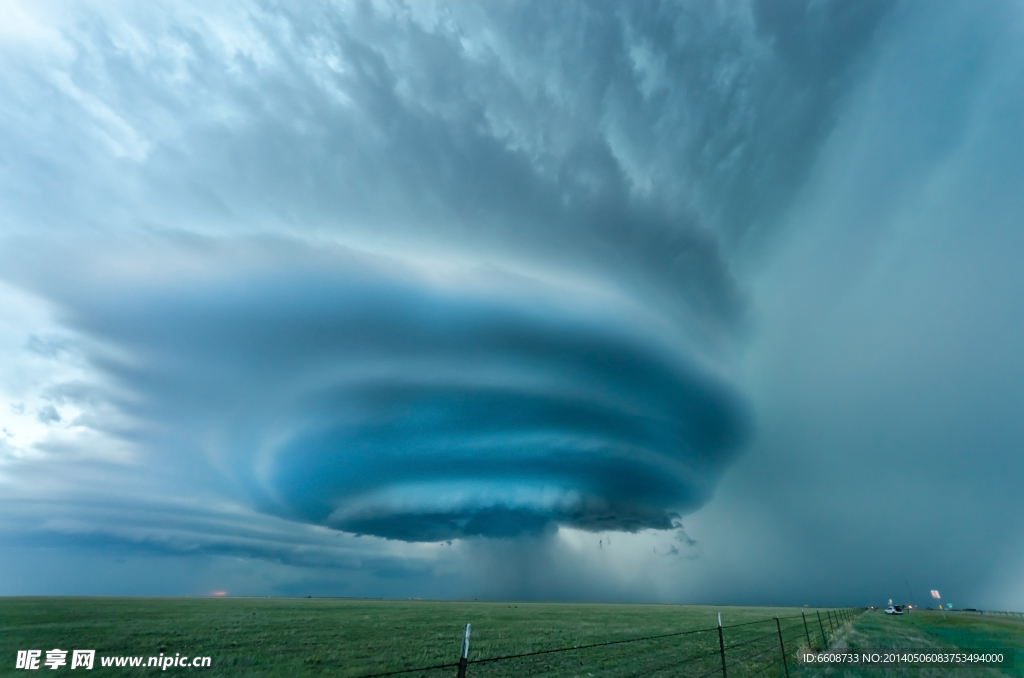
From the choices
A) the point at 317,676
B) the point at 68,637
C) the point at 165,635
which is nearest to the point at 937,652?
the point at 317,676

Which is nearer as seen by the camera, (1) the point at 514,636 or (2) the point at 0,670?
(2) the point at 0,670

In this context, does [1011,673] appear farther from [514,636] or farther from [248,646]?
[248,646]

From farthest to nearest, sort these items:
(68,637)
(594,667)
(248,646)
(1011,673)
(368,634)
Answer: (368,634), (68,637), (248,646), (594,667), (1011,673)

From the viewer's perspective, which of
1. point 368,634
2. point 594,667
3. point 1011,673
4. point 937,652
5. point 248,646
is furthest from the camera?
point 368,634

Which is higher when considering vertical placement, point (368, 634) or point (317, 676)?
point (317, 676)

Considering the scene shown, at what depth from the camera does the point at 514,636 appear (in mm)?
42438

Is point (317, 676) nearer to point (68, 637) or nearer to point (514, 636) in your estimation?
point (514, 636)

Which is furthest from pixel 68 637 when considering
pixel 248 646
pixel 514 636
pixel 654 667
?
pixel 654 667

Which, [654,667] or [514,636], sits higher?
[654,667]

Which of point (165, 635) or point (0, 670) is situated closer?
point (0, 670)

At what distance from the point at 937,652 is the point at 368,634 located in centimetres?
4262

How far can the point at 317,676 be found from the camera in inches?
961

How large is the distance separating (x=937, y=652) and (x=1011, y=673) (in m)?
8.08

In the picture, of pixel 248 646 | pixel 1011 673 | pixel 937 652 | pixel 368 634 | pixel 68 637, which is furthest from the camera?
pixel 368 634
